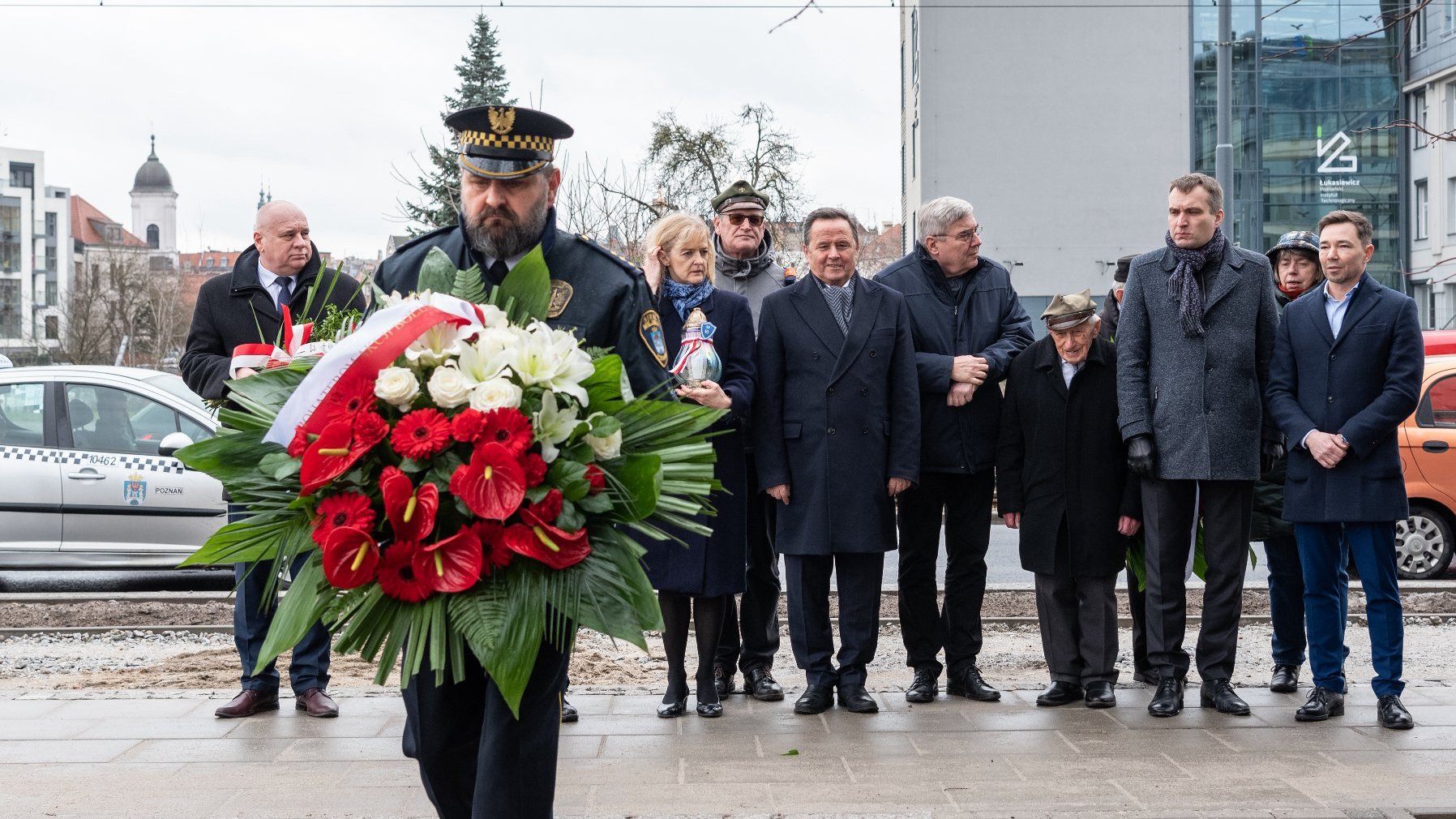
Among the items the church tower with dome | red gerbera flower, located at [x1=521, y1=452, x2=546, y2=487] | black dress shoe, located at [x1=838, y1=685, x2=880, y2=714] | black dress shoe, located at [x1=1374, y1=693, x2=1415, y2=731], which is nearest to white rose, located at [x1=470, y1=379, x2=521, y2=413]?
red gerbera flower, located at [x1=521, y1=452, x2=546, y2=487]

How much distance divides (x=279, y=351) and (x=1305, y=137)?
1807 inches

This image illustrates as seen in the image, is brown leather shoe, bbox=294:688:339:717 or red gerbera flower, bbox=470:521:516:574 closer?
red gerbera flower, bbox=470:521:516:574

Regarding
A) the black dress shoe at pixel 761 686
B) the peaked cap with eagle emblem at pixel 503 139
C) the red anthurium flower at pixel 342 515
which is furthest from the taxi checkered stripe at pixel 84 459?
the red anthurium flower at pixel 342 515

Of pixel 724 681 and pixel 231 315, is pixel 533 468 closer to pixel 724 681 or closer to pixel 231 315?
pixel 231 315

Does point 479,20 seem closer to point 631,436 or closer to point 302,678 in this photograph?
point 302,678

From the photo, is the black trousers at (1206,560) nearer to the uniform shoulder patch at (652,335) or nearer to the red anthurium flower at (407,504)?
the uniform shoulder patch at (652,335)

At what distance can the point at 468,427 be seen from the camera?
3195 millimetres

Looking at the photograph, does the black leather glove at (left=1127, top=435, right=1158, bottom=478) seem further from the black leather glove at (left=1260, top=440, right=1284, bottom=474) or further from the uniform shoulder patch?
the uniform shoulder patch

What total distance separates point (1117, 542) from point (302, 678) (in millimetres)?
3762

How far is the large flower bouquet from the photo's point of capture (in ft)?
10.6

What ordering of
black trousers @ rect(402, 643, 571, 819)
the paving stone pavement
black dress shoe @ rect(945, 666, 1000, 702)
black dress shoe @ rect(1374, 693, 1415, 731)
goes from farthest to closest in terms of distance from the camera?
black dress shoe @ rect(945, 666, 1000, 702) → black dress shoe @ rect(1374, 693, 1415, 731) → the paving stone pavement → black trousers @ rect(402, 643, 571, 819)

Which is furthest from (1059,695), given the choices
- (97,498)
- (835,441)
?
(97,498)

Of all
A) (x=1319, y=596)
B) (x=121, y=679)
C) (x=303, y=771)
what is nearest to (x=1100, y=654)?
(x=1319, y=596)

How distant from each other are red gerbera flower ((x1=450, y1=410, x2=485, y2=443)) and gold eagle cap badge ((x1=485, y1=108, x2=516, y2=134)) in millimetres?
944
